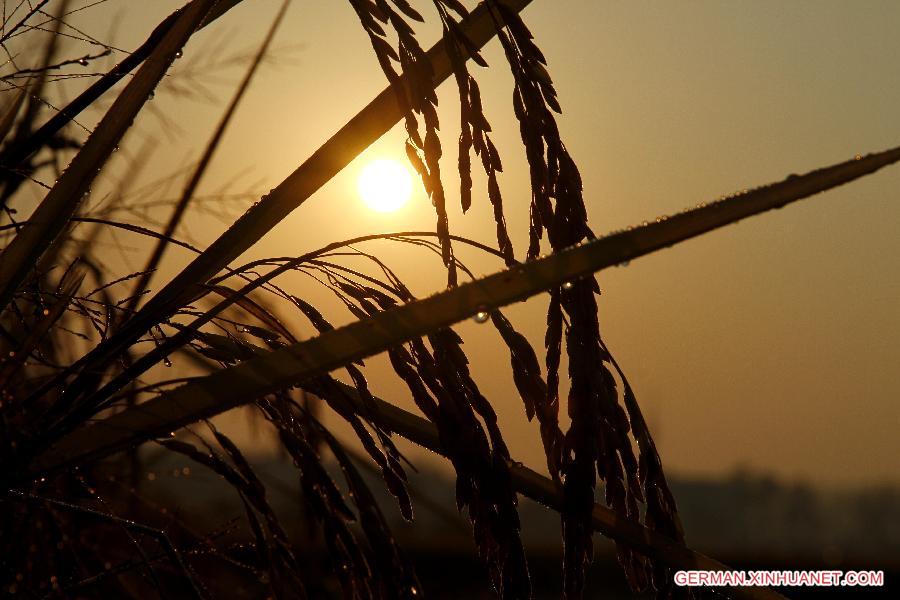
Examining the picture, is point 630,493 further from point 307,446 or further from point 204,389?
point 204,389

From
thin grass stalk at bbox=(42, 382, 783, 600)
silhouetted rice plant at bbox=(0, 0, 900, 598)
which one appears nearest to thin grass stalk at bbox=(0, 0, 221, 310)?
silhouetted rice plant at bbox=(0, 0, 900, 598)

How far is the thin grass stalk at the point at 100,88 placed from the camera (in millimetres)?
1144

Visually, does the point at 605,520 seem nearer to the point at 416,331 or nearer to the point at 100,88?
the point at 416,331

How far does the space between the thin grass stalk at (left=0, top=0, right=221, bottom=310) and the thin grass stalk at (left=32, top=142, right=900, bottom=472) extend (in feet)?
0.79

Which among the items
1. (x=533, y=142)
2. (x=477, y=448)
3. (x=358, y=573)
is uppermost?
(x=533, y=142)

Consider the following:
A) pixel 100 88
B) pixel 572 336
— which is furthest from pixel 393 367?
pixel 100 88

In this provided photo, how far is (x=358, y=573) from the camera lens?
0.92m

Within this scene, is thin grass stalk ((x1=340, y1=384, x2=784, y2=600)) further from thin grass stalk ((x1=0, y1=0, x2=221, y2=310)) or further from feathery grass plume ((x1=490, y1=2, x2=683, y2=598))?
thin grass stalk ((x1=0, y1=0, x2=221, y2=310))

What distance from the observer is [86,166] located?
3.35ft

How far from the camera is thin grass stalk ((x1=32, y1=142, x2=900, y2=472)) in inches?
28.0

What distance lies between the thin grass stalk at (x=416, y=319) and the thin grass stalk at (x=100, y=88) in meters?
0.47

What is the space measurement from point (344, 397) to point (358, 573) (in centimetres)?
18

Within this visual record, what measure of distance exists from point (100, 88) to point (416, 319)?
66cm

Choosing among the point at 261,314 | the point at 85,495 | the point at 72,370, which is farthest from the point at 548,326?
the point at 85,495
